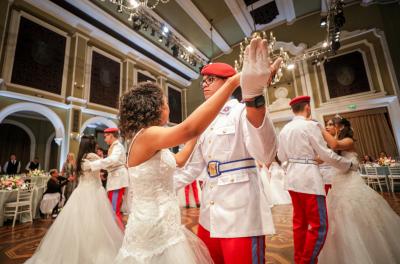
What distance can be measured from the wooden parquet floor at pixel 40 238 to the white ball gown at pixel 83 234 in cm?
91

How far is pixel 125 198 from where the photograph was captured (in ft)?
21.0

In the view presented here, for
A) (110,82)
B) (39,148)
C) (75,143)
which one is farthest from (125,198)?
(39,148)

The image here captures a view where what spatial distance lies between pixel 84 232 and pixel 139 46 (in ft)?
32.6

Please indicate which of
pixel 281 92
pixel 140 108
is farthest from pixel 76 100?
pixel 281 92

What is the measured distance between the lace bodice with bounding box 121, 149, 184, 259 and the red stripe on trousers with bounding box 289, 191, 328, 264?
4.45 ft

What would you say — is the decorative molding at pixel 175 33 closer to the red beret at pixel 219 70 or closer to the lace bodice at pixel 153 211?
the red beret at pixel 219 70

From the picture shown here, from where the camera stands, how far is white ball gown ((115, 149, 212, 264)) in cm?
100

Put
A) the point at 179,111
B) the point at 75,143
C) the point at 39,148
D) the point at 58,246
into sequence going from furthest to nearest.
→ the point at 179,111 < the point at 39,148 < the point at 75,143 < the point at 58,246

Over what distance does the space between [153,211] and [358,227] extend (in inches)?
79.0

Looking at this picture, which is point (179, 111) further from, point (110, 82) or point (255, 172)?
point (255, 172)

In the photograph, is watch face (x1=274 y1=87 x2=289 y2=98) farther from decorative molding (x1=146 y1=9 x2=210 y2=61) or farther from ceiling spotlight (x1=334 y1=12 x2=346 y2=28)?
decorative molding (x1=146 y1=9 x2=210 y2=61)

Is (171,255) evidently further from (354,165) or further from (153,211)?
(354,165)

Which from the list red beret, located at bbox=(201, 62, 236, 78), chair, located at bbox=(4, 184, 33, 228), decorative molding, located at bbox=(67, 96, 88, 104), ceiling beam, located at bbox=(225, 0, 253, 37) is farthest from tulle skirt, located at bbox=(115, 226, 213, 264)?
ceiling beam, located at bbox=(225, 0, 253, 37)

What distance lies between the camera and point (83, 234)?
2.35 metres
